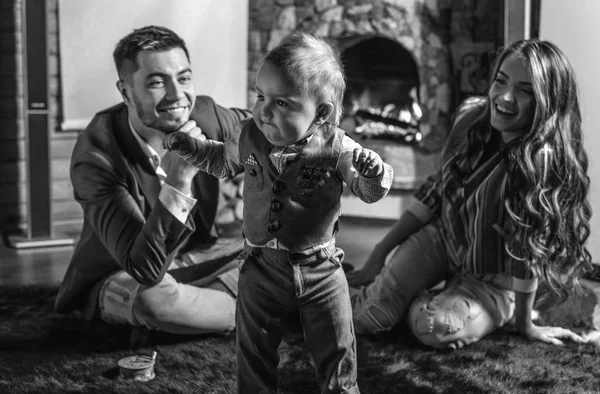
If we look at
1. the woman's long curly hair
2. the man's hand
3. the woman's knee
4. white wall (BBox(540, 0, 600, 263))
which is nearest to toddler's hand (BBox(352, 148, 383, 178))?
the man's hand

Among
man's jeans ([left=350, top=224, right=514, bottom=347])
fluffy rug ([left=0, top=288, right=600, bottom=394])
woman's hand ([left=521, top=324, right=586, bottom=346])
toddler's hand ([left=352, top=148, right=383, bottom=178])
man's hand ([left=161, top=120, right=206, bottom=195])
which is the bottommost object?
fluffy rug ([left=0, top=288, right=600, bottom=394])

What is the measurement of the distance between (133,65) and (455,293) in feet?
3.44

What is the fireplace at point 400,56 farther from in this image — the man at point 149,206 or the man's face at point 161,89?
the man's face at point 161,89

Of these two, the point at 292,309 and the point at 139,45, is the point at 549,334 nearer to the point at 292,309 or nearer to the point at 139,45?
the point at 292,309

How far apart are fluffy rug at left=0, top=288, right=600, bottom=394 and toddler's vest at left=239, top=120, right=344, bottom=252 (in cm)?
59

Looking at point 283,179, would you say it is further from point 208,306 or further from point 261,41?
point 261,41

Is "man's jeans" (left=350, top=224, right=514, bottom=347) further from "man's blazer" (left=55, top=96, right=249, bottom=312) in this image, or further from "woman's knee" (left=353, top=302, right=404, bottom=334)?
"man's blazer" (left=55, top=96, right=249, bottom=312)

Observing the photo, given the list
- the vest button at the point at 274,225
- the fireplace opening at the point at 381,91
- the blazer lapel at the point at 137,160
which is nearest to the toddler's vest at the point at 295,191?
the vest button at the point at 274,225

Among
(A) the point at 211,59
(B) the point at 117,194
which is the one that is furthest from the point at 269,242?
(A) the point at 211,59

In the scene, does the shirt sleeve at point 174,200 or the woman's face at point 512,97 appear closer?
the shirt sleeve at point 174,200

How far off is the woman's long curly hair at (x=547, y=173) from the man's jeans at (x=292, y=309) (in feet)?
2.65

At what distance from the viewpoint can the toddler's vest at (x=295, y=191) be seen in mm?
1374

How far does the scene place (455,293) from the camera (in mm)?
2211

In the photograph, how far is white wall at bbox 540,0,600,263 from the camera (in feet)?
9.57
